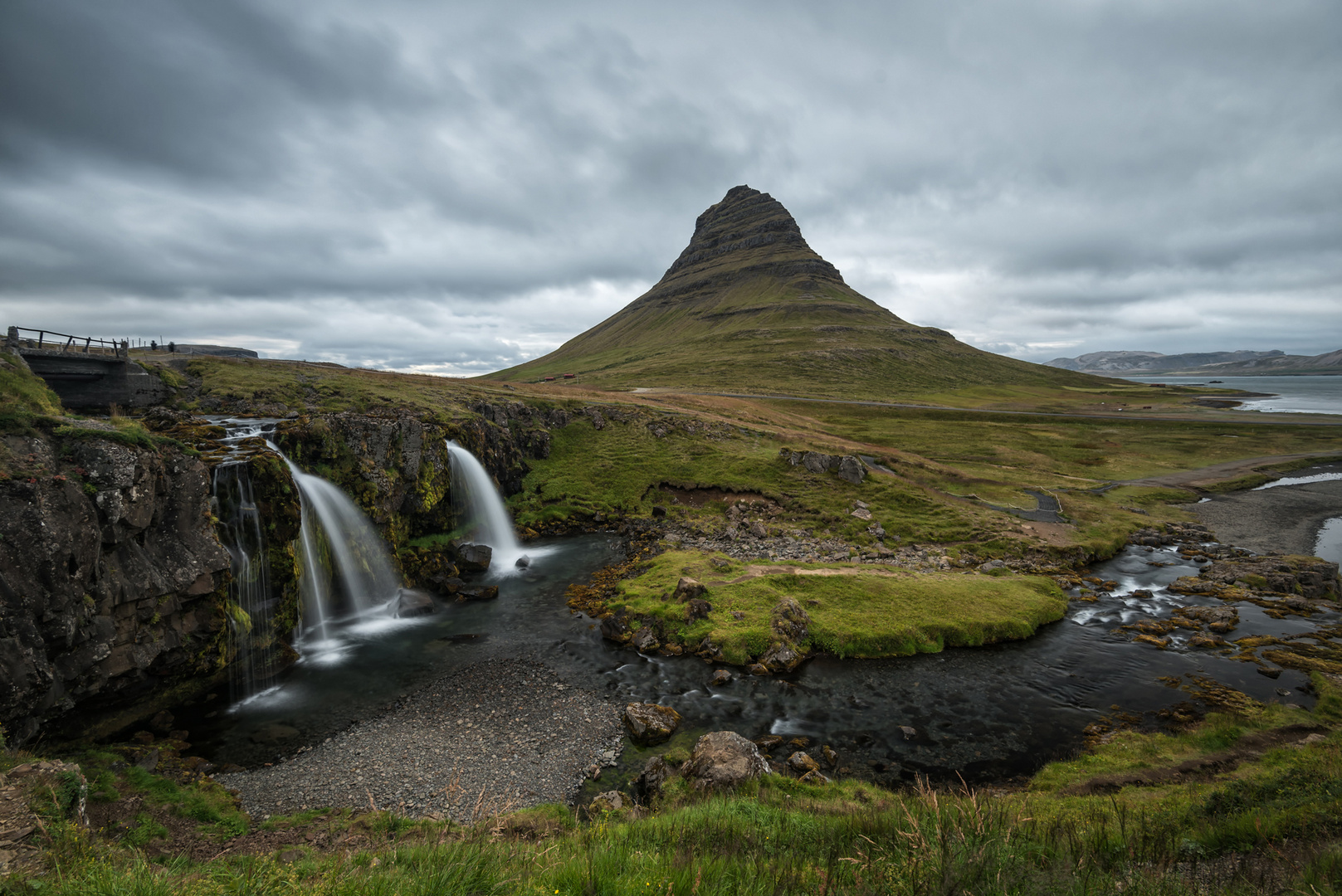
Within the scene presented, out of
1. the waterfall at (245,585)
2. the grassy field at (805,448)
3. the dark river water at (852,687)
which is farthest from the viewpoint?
the grassy field at (805,448)

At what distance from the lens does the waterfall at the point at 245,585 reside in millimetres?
22266

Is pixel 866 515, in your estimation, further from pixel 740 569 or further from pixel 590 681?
pixel 590 681

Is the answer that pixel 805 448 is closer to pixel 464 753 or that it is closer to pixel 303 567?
pixel 303 567

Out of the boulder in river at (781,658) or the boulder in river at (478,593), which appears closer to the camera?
the boulder in river at (781,658)

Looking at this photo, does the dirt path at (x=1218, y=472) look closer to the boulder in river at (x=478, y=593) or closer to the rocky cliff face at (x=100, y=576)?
the boulder in river at (x=478, y=593)

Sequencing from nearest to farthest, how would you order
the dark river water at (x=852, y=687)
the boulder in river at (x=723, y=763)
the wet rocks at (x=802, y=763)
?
1. the boulder in river at (x=723, y=763)
2. the wet rocks at (x=802, y=763)
3. the dark river water at (x=852, y=687)

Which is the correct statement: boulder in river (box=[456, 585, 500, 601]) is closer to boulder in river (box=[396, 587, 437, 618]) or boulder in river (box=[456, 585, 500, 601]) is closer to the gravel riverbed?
boulder in river (box=[396, 587, 437, 618])

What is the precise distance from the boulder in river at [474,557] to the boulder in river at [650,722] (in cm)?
2013

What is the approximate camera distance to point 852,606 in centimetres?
2808

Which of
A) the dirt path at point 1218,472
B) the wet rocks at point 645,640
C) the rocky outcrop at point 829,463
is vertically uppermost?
the rocky outcrop at point 829,463

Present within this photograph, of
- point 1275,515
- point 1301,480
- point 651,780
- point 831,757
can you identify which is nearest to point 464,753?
point 651,780

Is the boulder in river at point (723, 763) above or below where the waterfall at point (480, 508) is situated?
below

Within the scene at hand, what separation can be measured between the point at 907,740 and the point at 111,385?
53931mm

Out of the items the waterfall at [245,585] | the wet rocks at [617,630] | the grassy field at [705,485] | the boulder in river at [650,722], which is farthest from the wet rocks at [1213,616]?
the waterfall at [245,585]
